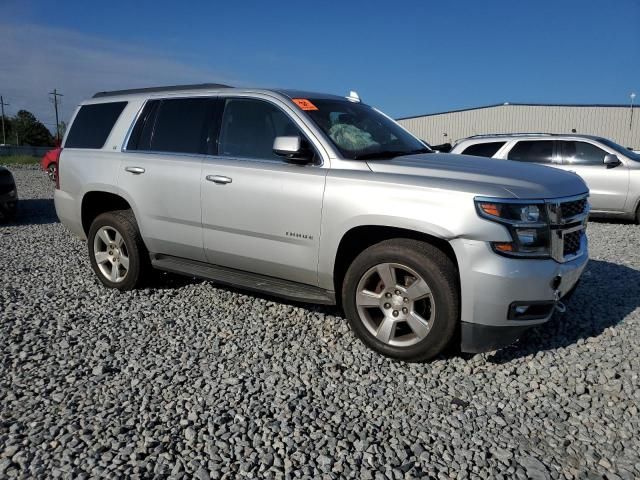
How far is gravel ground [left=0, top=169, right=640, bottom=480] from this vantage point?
2553mm

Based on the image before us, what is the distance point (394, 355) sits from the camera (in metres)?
3.66

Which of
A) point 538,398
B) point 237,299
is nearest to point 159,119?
point 237,299

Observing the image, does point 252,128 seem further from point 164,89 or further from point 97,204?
point 97,204

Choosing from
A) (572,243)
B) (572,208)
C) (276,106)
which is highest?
(276,106)

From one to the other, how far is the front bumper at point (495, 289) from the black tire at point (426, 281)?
9 cm

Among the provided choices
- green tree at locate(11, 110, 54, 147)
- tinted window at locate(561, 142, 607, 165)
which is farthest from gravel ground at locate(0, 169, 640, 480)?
green tree at locate(11, 110, 54, 147)

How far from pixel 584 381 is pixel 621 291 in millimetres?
2378

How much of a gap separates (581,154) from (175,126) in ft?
27.2

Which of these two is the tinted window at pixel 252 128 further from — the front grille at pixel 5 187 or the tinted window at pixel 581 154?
the tinted window at pixel 581 154

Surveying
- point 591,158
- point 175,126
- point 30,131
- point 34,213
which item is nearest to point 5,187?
point 34,213

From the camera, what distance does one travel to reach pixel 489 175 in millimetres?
3543

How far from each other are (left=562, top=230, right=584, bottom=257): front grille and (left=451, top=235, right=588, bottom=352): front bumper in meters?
0.15

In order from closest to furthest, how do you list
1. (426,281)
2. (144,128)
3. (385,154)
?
(426,281)
(385,154)
(144,128)

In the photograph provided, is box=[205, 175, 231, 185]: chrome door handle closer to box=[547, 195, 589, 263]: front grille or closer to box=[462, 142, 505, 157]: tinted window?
box=[547, 195, 589, 263]: front grille
